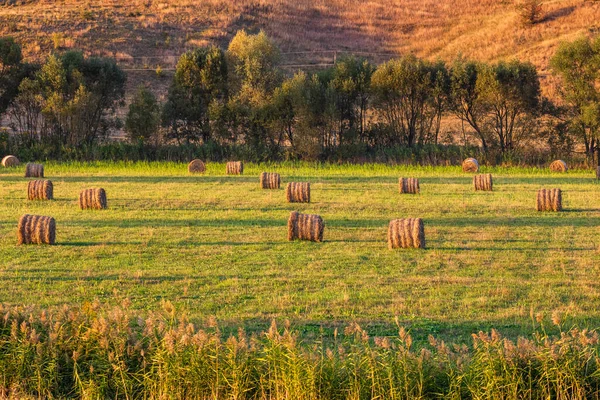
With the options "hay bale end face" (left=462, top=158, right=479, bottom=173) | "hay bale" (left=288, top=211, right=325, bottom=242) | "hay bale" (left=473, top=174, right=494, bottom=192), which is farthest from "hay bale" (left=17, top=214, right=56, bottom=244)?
"hay bale end face" (left=462, top=158, right=479, bottom=173)

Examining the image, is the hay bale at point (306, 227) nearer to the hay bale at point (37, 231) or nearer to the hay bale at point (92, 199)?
the hay bale at point (37, 231)

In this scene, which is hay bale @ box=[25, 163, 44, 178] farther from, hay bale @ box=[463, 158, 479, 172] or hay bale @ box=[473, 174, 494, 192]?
hay bale @ box=[463, 158, 479, 172]

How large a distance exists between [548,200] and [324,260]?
9.54 metres

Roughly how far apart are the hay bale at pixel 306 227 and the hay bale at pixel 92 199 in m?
7.14

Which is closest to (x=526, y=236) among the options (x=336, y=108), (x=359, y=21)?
(x=336, y=108)

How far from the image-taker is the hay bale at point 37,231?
1670 cm

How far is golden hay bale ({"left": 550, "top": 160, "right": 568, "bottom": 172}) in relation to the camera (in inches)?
1513

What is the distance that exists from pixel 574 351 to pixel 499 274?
6.01 meters

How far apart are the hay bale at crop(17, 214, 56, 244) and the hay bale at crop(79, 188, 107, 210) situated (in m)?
5.74

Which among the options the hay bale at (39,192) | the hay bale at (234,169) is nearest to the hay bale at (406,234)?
the hay bale at (39,192)

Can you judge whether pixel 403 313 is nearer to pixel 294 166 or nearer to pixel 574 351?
pixel 574 351

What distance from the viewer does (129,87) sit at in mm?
67688

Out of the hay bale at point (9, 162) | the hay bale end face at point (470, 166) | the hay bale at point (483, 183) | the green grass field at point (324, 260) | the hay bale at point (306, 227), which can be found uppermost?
the hay bale at point (9, 162)

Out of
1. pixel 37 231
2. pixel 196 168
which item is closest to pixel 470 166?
pixel 196 168
